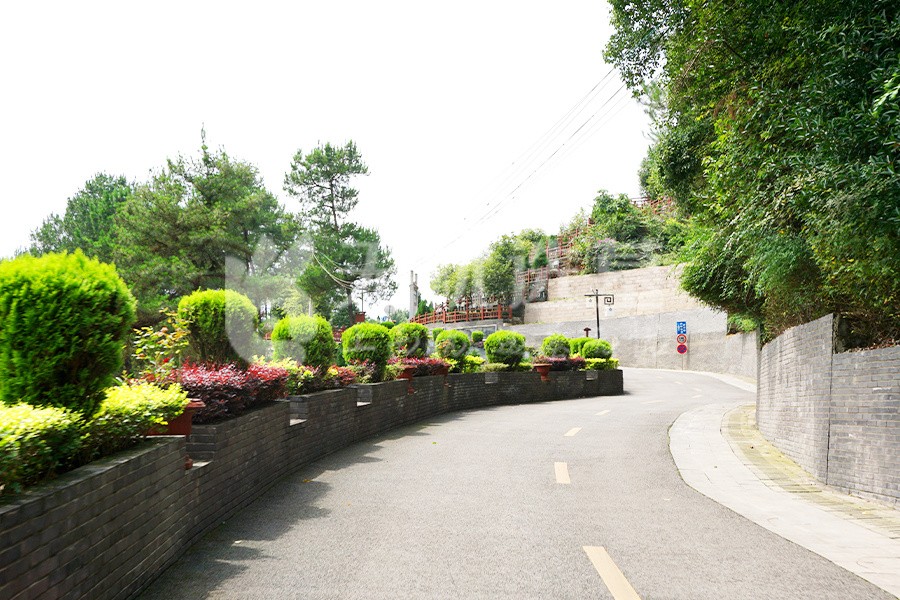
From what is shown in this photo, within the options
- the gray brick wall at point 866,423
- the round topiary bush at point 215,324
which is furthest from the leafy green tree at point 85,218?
the gray brick wall at point 866,423

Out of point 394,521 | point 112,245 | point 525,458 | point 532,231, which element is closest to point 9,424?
point 394,521

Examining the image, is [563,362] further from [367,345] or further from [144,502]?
[144,502]

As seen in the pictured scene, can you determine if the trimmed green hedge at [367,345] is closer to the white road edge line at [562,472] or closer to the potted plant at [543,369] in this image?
the white road edge line at [562,472]

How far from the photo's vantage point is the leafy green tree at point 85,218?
2221 inches

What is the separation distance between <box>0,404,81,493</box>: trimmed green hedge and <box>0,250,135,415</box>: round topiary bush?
27 cm

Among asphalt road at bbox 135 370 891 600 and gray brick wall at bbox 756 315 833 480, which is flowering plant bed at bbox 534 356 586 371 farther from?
asphalt road at bbox 135 370 891 600

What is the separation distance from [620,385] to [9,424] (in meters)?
27.8

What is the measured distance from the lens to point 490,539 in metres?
5.75

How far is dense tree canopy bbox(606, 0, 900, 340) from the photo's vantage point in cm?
697

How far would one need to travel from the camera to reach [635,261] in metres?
54.7

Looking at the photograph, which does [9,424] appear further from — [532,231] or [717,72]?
[532,231]

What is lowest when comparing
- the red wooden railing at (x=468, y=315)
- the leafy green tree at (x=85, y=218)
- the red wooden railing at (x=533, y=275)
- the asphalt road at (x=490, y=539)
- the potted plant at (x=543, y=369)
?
the asphalt road at (x=490, y=539)

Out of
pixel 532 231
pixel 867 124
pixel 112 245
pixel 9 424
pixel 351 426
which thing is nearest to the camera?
pixel 9 424

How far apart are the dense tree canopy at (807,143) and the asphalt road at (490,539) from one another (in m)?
3.59
